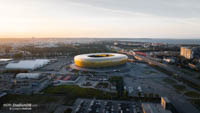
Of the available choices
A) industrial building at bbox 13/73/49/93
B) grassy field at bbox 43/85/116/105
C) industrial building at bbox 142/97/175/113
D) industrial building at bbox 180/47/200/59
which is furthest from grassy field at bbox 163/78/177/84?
industrial building at bbox 180/47/200/59

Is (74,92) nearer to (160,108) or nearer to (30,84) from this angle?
(30,84)

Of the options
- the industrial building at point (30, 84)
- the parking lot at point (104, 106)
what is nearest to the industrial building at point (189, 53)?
the parking lot at point (104, 106)

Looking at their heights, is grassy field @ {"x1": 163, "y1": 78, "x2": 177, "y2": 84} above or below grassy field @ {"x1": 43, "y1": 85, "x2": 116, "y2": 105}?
above

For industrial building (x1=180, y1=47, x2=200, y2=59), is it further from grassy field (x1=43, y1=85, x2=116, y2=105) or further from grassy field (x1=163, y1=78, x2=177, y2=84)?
grassy field (x1=43, y1=85, x2=116, y2=105)

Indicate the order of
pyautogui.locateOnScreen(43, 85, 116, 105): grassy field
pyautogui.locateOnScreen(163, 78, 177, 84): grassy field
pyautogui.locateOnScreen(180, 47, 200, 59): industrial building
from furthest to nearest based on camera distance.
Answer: pyautogui.locateOnScreen(180, 47, 200, 59): industrial building
pyautogui.locateOnScreen(163, 78, 177, 84): grassy field
pyautogui.locateOnScreen(43, 85, 116, 105): grassy field

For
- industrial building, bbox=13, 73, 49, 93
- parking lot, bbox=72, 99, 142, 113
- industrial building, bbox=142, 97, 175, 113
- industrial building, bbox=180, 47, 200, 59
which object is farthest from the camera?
industrial building, bbox=180, 47, 200, 59

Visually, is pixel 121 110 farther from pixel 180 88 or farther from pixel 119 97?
pixel 180 88

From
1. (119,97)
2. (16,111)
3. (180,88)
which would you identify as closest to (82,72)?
(119,97)

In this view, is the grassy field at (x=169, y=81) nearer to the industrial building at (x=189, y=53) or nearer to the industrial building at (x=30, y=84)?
the industrial building at (x=30, y=84)

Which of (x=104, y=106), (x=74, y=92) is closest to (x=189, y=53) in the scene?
(x=104, y=106)
